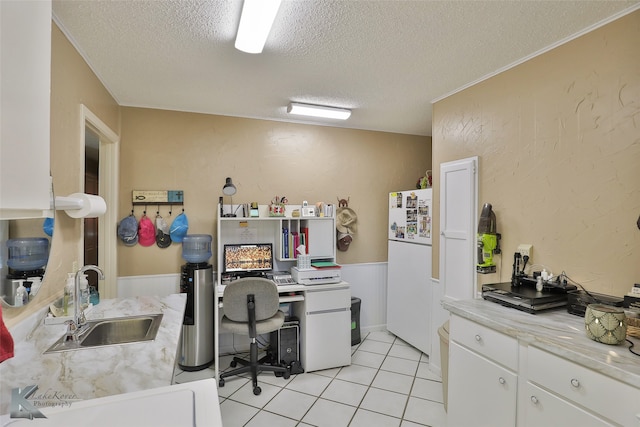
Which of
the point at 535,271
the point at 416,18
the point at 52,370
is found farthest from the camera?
the point at 535,271

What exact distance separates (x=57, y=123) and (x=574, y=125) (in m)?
2.91

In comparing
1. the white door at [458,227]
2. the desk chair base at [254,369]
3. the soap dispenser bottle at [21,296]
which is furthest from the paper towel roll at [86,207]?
the white door at [458,227]

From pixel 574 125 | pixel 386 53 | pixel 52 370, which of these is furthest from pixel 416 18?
pixel 52 370

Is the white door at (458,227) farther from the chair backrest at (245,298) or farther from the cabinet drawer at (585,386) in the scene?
the chair backrest at (245,298)

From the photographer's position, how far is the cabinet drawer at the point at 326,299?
114 inches

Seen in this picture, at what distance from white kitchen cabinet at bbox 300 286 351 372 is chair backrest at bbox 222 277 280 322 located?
0.42 m

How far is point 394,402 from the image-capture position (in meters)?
2.45

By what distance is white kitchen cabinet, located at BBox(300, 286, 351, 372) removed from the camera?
2.88m

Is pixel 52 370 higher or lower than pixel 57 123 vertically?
lower

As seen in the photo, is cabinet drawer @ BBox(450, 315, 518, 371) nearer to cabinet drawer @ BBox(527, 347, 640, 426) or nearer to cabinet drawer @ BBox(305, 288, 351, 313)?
cabinet drawer @ BBox(527, 347, 640, 426)

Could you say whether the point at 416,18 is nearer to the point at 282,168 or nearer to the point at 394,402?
the point at 282,168

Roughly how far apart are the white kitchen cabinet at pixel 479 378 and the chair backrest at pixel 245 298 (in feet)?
4.48

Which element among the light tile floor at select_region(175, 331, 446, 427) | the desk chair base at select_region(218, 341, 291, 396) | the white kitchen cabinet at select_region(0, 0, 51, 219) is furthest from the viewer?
the desk chair base at select_region(218, 341, 291, 396)

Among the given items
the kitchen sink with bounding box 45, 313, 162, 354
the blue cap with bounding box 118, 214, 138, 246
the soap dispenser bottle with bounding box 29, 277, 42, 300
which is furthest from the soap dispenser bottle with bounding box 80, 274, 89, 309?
the blue cap with bounding box 118, 214, 138, 246
